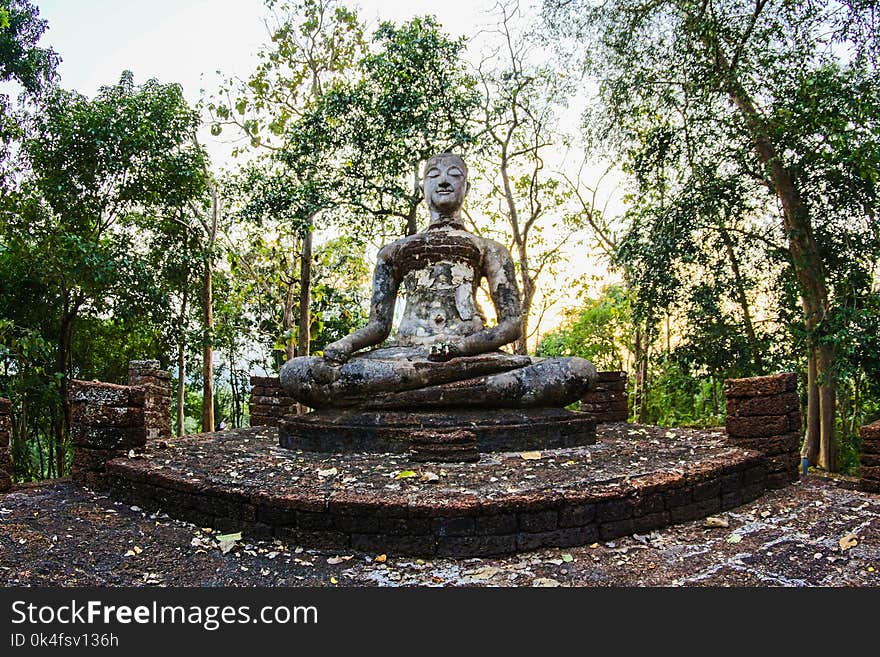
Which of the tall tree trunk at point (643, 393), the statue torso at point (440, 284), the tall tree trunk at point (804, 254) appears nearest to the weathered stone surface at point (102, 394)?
the statue torso at point (440, 284)

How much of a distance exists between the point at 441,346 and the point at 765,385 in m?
2.70

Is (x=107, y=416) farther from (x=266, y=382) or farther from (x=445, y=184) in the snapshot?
(x=445, y=184)

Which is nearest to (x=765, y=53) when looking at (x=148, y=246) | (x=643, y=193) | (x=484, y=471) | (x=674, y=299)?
(x=643, y=193)

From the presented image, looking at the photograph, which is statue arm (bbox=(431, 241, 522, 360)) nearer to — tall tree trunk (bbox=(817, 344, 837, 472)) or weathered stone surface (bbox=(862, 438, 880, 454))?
weathered stone surface (bbox=(862, 438, 880, 454))

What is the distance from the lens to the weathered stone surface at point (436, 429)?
501cm

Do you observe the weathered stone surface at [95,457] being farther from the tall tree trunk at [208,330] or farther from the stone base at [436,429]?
the tall tree trunk at [208,330]

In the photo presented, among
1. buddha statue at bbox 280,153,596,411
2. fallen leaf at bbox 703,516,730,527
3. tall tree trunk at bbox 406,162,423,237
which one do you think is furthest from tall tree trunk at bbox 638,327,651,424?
fallen leaf at bbox 703,516,730,527

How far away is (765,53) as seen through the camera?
641 cm

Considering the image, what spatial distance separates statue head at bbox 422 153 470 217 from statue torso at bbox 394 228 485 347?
293 mm

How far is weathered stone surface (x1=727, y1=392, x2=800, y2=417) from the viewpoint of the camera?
16.1 feet

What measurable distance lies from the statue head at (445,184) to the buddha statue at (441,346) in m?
0.01

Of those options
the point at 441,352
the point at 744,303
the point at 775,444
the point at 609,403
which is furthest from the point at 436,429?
the point at 744,303

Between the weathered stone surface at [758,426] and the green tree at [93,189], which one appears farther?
the green tree at [93,189]

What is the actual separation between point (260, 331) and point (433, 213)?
7830 millimetres
